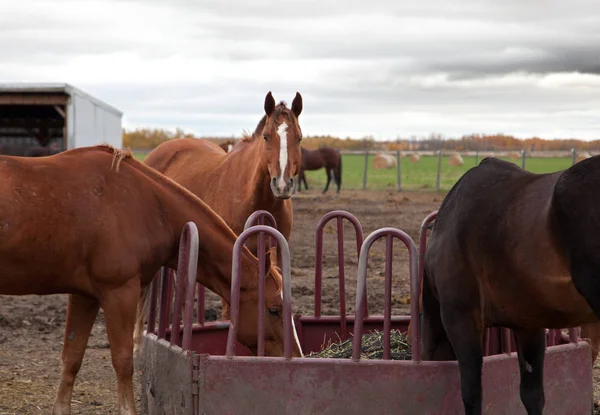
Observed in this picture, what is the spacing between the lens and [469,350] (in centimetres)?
413

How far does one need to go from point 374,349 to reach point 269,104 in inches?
103

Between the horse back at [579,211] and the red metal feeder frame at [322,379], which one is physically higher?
the horse back at [579,211]

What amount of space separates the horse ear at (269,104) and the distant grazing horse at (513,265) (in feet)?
9.28

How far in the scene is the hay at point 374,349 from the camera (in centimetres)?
507

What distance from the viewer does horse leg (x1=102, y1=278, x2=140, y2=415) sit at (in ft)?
15.8

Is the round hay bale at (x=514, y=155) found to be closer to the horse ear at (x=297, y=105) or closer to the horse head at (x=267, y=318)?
the horse ear at (x=297, y=105)

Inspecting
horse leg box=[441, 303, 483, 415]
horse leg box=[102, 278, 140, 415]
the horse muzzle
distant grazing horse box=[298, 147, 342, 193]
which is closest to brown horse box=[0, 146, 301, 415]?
horse leg box=[102, 278, 140, 415]

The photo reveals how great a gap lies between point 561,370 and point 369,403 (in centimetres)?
127

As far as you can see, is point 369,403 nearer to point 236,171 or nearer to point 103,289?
point 103,289

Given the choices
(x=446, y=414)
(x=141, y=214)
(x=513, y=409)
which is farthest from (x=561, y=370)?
(x=141, y=214)

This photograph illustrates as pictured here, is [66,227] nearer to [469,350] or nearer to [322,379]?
[322,379]

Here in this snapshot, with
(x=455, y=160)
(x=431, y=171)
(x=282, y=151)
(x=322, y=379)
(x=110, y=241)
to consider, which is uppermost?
(x=282, y=151)

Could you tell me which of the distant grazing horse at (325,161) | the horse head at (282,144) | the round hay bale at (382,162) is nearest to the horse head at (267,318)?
the horse head at (282,144)

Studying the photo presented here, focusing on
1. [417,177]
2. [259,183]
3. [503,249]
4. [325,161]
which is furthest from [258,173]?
[417,177]
